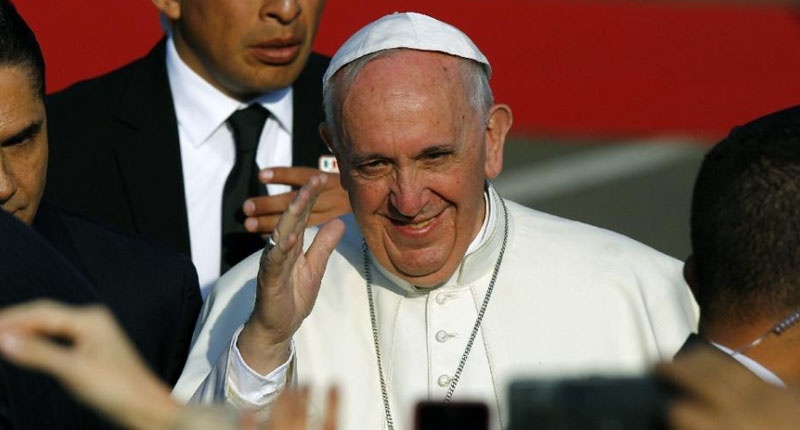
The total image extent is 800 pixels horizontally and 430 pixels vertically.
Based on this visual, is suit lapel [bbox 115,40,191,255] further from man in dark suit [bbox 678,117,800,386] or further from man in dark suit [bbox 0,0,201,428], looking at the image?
man in dark suit [bbox 678,117,800,386]

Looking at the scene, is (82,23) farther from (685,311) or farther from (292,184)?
(685,311)

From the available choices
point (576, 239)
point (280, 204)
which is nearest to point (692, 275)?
point (576, 239)

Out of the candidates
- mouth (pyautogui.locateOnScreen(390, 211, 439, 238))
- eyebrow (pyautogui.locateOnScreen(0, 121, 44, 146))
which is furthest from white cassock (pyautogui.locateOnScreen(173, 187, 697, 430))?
eyebrow (pyautogui.locateOnScreen(0, 121, 44, 146))

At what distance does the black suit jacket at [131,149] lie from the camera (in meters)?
4.35

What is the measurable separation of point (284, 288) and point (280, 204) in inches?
38.4

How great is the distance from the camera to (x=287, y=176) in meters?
4.15

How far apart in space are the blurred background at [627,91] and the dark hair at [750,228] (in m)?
5.72

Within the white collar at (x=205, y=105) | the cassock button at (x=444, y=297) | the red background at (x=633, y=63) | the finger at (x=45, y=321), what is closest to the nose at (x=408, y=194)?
the cassock button at (x=444, y=297)

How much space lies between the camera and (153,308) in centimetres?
375

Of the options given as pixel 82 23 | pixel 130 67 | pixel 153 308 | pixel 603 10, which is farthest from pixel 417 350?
pixel 603 10

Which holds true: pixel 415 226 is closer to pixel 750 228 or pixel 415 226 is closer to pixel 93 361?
pixel 750 228

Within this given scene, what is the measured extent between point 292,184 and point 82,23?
10.3ft

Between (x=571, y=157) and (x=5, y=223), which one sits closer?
(x=5, y=223)

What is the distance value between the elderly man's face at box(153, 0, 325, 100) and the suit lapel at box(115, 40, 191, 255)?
0.61ft
